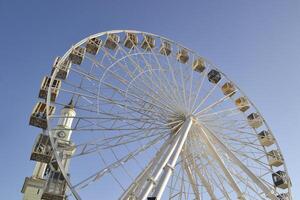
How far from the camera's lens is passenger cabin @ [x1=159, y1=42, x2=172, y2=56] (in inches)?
942

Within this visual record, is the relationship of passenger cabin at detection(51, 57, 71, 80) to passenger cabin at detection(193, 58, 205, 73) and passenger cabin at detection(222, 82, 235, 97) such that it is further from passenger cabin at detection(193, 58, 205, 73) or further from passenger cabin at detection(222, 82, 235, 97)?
passenger cabin at detection(222, 82, 235, 97)

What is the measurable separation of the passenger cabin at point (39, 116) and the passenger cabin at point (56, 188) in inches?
101

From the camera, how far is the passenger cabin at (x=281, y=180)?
20844 mm

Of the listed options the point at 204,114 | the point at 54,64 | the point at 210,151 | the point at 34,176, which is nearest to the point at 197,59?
the point at 204,114

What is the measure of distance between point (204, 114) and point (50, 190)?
350 inches

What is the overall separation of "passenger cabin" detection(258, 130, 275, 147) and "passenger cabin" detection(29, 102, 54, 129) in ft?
44.1

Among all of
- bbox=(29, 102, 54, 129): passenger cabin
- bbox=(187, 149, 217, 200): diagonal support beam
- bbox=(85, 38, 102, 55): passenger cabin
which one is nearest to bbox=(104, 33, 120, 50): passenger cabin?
bbox=(85, 38, 102, 55): passenger cabin

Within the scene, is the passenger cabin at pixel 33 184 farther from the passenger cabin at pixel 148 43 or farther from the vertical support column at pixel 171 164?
the vertical support column at pixel 171 164

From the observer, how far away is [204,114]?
19422 mm

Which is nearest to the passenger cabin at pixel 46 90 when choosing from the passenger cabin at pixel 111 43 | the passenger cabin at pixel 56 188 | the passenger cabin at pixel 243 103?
the passenger cabin at pixel 56 188

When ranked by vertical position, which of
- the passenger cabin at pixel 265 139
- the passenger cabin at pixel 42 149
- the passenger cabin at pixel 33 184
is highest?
the passenger cabin at pixel 265 139

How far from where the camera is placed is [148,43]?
2353 cm

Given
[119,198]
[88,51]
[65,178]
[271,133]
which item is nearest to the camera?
[65,178]

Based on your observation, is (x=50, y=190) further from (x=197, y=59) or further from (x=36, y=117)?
(x=197, y=59)
